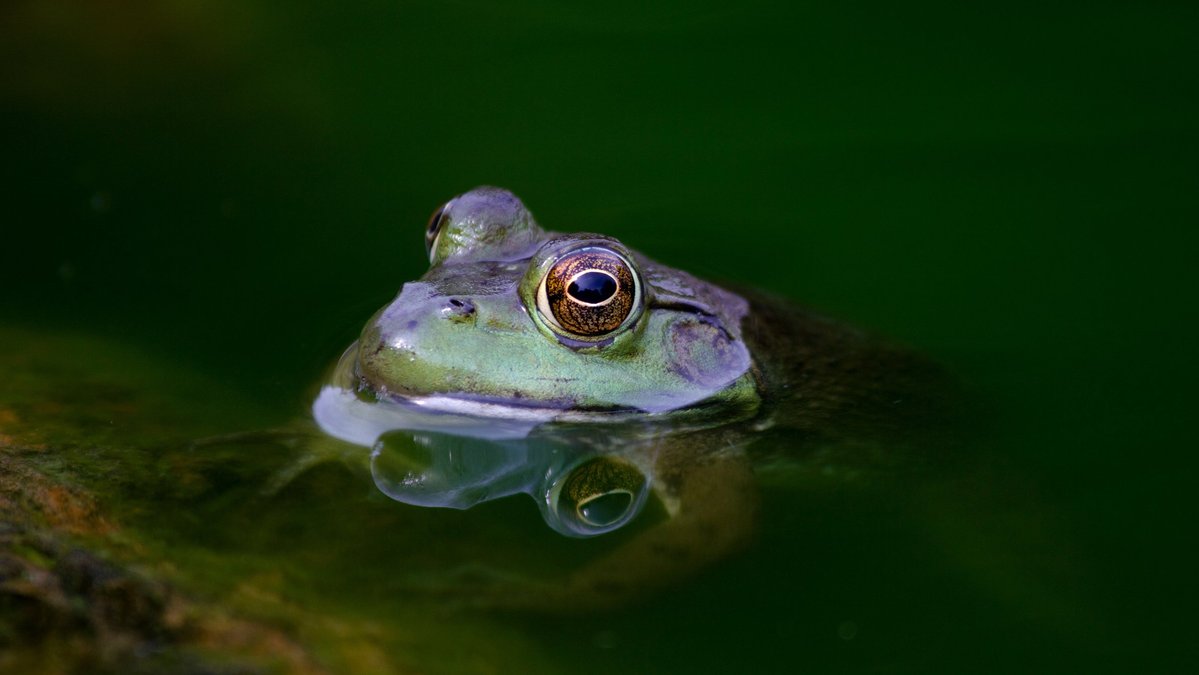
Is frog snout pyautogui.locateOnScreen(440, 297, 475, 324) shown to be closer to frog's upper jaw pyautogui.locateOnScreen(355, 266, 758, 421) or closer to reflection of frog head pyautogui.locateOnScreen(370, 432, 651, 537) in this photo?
frog's upper jaw pyautogui.locateOnScreen(355, 266, 758, 421)

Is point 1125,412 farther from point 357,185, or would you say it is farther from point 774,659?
point 357,185

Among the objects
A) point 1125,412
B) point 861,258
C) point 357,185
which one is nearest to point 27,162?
point 357,185

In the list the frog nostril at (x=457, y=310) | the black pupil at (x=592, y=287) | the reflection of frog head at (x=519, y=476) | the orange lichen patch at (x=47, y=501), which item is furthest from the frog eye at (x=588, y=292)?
the orange lichen patch at (x=47, y=501)

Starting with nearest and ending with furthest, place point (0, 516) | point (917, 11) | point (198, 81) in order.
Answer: point (0, 516)
point (198, 81)
point (917, 11)

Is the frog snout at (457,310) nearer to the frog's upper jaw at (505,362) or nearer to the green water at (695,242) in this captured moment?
the frog's upper jaw at (505,362)

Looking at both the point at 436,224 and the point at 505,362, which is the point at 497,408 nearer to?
the point at 505,362

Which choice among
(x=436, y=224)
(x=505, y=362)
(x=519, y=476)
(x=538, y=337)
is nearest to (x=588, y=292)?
(x=538, y=337)

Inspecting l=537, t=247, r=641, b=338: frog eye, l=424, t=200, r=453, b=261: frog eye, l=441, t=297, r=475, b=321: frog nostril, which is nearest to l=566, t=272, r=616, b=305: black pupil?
l=537, t=247, r=641, b=338: frog eye
